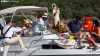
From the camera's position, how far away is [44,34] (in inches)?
406

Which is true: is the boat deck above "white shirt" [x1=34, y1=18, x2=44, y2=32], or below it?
below

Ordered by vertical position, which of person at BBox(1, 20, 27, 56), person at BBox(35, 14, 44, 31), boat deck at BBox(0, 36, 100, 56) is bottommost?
boat deck at BBox(0, 36, 100, 56)

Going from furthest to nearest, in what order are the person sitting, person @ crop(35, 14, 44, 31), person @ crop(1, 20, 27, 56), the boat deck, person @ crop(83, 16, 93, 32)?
person @ crop(35, 14, 44, 31) < the person sitting < person @ crop(83, 16, 93, 32) < person @ crop(1, 20, 27, 56) < the boat deck

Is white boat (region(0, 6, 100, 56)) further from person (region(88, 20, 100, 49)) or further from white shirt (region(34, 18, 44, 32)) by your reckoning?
white shirt (region(34, 18, 44, 32))

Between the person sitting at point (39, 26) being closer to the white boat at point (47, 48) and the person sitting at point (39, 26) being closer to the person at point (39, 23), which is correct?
the person at point (39, 23)

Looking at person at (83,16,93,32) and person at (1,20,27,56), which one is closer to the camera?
person at (1,20,27,56)

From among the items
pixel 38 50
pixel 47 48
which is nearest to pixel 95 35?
pixel 47 48

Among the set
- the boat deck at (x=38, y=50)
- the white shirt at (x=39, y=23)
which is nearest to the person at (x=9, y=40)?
the boat deck at (x=38, y=50)

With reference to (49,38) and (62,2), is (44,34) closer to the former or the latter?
(49,38)

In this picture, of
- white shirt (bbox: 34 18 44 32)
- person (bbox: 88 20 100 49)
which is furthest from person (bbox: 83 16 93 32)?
white shirt (bbox: 34 18 44 32)

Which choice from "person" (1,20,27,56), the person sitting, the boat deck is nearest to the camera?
the boat deck

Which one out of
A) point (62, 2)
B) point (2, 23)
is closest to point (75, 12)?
point (62, 2)

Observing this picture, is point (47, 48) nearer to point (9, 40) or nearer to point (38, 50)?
point (38, 50)

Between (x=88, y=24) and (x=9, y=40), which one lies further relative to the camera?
(x=88, y=24)
